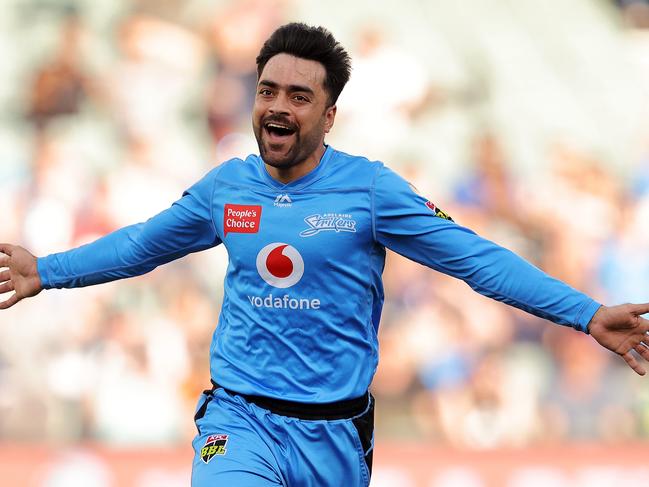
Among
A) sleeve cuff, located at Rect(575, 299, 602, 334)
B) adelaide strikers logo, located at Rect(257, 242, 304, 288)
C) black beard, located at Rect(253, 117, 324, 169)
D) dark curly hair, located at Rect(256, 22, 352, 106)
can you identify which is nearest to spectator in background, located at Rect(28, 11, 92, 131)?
dark curly hair, located at Rect(256, 22, 352, 106)

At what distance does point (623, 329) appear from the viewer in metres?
3.93

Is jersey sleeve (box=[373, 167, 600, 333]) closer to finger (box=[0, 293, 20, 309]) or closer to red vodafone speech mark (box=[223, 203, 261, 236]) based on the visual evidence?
red vodafone speech mark (box=[223, 203, 261, 236])

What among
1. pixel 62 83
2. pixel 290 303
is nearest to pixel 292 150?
pixel 290 303

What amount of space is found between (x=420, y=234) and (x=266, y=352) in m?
0.72

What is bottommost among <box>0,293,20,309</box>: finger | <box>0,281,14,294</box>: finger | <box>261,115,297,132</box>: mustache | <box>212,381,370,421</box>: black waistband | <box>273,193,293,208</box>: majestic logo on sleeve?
<box>212,381,370,421</box>: black waistband

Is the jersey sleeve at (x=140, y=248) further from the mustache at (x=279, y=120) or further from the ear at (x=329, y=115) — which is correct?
the ear at (x=329, y=115)

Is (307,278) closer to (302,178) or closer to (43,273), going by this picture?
(302,178)

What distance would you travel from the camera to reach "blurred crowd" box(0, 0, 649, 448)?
10.3 metres

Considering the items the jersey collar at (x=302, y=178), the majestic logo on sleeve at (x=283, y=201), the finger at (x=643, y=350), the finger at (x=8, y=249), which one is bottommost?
the finger at (x=643, y=350)

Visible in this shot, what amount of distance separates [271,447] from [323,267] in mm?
685

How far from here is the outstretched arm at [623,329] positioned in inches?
153

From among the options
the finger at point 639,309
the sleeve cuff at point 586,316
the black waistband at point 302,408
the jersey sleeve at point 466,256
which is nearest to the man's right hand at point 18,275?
the black waistband at point 302,408

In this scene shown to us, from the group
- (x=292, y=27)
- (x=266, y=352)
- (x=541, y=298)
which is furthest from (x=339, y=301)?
(x=292, y=27)

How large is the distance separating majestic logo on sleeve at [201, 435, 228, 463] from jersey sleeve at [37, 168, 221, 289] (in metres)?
0.81
